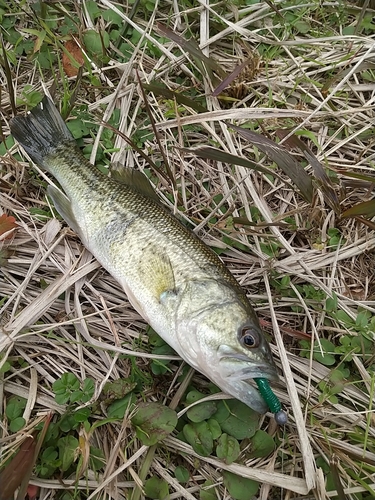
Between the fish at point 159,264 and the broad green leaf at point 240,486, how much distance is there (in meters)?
0.47

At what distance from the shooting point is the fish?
2449mm

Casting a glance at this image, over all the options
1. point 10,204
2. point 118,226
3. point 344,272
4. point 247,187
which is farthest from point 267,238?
point 10,204

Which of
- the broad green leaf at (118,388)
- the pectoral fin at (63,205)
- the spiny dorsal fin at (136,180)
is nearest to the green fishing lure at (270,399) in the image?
the broad green leaf at (118,388)

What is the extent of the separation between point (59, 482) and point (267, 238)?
2.09 metres

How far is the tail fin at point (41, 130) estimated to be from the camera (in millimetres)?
3195

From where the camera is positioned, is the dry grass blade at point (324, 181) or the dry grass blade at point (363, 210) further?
the dry grass blade at point (324, 181)

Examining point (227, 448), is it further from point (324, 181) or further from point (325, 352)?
point (324, 181)

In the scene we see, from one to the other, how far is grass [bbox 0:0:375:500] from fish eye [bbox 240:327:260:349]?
40cm

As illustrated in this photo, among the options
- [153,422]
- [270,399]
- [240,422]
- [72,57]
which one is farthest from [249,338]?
[72,57]

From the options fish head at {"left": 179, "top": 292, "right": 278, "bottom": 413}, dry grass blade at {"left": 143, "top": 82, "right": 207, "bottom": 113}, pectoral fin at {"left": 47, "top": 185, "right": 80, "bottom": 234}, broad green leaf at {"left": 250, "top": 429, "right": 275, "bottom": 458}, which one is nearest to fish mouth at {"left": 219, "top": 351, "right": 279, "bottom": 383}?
fish head at {"left": 179, "top": 292, "right": 278, "bottom": 413}

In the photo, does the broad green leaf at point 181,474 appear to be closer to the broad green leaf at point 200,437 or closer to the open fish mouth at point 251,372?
the broad green leaf at point 200,437

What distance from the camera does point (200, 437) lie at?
260 cm

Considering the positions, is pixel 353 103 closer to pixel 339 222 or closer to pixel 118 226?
pixel 339 222

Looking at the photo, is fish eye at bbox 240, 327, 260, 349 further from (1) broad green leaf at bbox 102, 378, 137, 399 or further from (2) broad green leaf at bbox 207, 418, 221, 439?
(1) broad green leaf at bbox 102, 378, 137, 399
